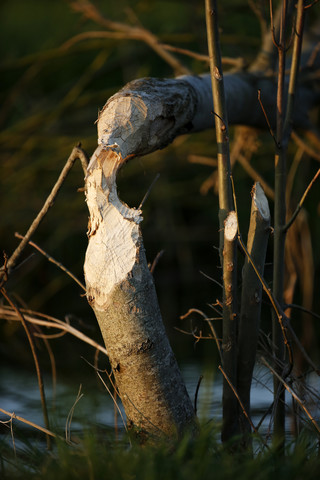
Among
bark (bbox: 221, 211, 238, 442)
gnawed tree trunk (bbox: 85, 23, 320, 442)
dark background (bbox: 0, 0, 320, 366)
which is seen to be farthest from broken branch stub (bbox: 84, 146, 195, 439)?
dark background (bbox: 0, 0, 320, 366)

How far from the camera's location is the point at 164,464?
84 centimetres

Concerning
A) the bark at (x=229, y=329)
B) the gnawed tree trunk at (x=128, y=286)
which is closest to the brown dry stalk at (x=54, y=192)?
the gnawed tree trunk at (x=128, y=286)

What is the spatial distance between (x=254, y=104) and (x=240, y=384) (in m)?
0.84

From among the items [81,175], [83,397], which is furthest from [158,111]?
[81,175]

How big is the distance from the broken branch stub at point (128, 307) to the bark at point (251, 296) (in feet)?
0.50

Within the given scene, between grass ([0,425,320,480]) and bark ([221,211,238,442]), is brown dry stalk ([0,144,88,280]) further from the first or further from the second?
grass ([0,425,320,480])

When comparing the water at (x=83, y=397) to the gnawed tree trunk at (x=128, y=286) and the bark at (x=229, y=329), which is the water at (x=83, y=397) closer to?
the bark at (x=229, y=329)

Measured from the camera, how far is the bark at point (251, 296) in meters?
1.13

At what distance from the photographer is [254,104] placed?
5.68 ft

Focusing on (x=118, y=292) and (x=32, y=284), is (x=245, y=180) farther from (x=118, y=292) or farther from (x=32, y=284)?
(x=118, y=292)

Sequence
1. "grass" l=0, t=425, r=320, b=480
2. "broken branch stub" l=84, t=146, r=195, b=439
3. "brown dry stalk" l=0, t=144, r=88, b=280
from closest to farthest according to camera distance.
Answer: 1. "grass" l=0, t=425, r=320, b=480
2. "broken branch stub" l=84, t=146, r=195, b=439
3. "brown dry stalk" l=0, t=144, r=88, b=280

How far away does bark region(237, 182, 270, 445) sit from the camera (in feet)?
3.71

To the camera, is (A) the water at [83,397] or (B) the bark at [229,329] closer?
(B) the bark at [229,329]

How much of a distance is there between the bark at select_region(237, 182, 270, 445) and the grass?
222 mm
